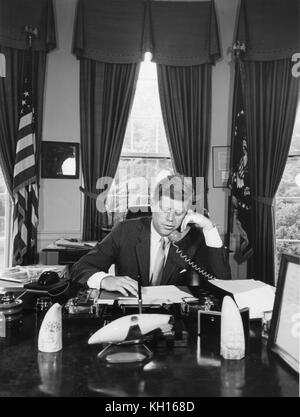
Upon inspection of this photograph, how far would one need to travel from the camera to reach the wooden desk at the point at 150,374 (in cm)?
85

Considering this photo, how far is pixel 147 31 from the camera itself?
4.24 metres

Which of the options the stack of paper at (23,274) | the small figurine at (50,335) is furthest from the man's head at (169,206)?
the small figurine at (50,335)

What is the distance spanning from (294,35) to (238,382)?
165 inches

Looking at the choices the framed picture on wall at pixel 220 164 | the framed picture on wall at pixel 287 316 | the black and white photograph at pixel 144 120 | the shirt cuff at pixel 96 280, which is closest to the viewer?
the framed picture on wall at pixel 287 316

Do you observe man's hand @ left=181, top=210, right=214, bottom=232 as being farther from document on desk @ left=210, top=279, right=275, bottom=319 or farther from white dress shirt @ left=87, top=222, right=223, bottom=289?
document on desk @ left=210, top=279, right=275, bottom=319

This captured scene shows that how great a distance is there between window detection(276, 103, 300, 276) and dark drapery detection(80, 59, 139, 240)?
1933 millimetres

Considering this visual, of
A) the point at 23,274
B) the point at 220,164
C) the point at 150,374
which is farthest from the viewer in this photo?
the point at 220,164

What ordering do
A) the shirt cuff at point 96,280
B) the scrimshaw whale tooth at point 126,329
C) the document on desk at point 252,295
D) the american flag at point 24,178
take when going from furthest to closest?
the american flag at point 24,178
the shirt cuff at point 96,280
the document on desk at point 252,295
the scrimshaw whale tooth at point 126,329

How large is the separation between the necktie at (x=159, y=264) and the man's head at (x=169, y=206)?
74 mm

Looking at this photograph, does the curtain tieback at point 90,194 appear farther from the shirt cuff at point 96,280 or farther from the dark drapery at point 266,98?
the shirt cuff at point 96,280

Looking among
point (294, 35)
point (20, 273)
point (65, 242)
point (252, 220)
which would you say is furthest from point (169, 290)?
point (294, 35)

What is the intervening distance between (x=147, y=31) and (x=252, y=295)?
3643 millimetres

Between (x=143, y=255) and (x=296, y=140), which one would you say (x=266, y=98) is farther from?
(x=143, y=255)

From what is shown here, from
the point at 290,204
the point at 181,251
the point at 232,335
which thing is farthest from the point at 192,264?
the point at 290,204
